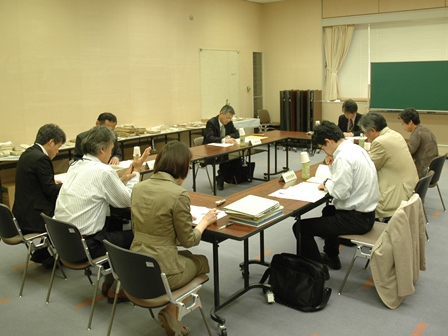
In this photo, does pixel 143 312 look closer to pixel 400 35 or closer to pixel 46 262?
pixel 46 262

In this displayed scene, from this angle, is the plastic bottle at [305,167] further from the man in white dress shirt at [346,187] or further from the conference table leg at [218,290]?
the conference table leg at [218,290]

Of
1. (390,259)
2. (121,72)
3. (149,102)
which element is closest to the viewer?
(390,259)

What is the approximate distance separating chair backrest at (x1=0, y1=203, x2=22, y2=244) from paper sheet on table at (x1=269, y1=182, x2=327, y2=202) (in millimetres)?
1923

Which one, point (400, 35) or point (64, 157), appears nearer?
point (64, 157)

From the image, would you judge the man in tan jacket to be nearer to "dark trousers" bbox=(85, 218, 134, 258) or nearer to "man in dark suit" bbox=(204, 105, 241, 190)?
"dark trousers" bbox=(85, 218, 134, 258)

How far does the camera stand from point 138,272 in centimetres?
241

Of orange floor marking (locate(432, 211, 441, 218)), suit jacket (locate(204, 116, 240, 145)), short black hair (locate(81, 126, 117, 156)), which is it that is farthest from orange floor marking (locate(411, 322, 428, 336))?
suit jacket (locate(204, 116, 240, 145))

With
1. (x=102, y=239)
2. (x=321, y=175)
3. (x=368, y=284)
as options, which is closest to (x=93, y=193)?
(x=102, y=239)

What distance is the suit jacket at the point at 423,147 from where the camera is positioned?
5027 mm

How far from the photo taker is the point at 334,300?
3316mm

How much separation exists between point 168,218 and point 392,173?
231 cm

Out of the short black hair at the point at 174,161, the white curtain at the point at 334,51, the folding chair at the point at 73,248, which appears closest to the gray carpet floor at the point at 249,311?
the folding chair at the point at 73,248

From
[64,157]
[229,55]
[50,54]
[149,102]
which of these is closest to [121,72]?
[149,102]

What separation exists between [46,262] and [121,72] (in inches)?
169
